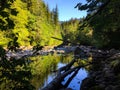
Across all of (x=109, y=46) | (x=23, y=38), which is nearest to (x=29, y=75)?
(x=109, y=46)

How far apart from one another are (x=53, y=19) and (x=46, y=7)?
1346 cm

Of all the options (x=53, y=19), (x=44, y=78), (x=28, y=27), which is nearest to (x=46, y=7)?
(x=53, y=19)

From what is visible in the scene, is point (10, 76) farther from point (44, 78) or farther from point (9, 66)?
point (44, 78)

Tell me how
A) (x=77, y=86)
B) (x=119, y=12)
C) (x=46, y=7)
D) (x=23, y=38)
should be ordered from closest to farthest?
(x=119, y=12) → (x=77, y=86) → (x=23, y=38) → (x=46, y=7)

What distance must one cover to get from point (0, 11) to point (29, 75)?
5.49ft

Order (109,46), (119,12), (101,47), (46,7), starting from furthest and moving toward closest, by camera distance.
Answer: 1. (46,7)
2. (101,47)
3. (109,46)
4. (119,12)

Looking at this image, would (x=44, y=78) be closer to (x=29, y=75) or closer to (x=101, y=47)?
(x=29, y=75)

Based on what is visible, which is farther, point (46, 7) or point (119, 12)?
point (46, 7)

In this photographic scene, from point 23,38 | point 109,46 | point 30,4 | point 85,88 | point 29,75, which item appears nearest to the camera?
point 29,75

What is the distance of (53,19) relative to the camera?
15012cm

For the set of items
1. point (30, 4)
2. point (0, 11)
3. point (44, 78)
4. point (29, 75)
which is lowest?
point (44, 78)

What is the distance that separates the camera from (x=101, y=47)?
43.8 m

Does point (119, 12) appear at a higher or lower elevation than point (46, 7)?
lower

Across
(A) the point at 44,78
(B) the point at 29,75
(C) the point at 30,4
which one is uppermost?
(C) the point at 30,4
